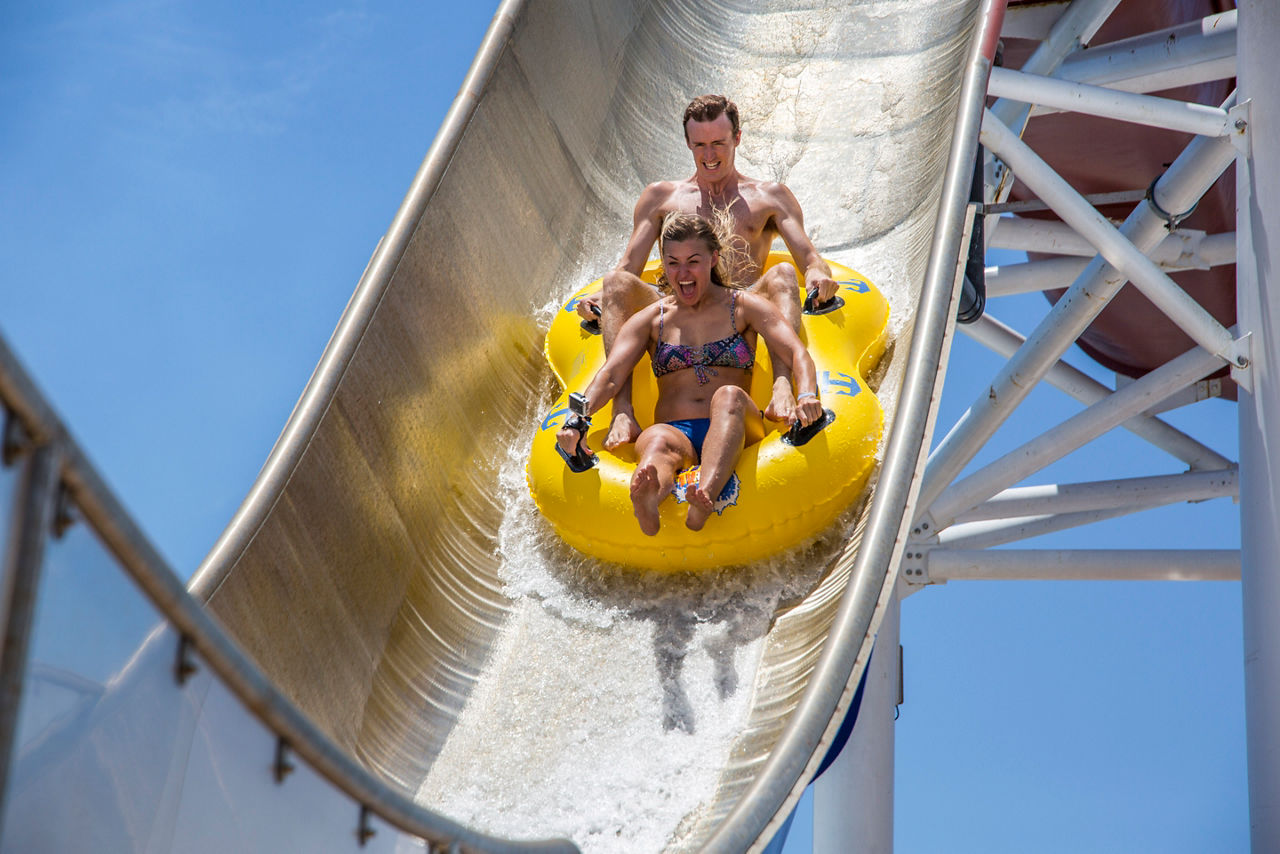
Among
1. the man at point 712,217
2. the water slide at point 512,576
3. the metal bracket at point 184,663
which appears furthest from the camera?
the man at point 712,217

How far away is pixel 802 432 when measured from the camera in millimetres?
3574

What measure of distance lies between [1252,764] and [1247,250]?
167cm

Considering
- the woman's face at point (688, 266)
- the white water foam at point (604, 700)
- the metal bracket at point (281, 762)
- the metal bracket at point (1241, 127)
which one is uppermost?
the metal bracket at point (1241, 127)

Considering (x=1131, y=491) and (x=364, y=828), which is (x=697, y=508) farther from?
(x=1131, y=491)

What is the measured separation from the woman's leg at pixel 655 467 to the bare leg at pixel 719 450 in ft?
0.27

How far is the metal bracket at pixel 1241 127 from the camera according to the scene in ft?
15.1

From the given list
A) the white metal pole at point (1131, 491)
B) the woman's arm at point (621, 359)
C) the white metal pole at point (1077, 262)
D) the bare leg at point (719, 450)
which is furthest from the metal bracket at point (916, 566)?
the bare leg at point (719, 450)

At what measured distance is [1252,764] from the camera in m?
4.24

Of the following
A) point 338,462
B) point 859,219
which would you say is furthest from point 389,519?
→ point 859,219

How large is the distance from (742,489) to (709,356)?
468 millimetres

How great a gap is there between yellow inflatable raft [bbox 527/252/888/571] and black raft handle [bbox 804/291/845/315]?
23 centimetres

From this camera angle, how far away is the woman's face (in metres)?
3.79

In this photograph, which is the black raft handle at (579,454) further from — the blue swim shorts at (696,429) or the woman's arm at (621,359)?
the blue swim shorts at (696,429)

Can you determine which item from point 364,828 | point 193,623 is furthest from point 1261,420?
point 193,623
